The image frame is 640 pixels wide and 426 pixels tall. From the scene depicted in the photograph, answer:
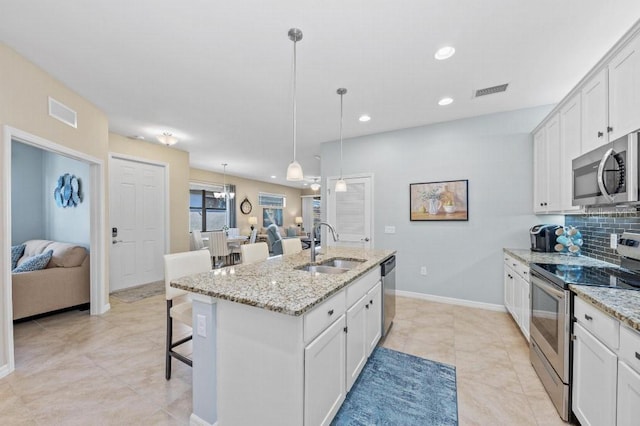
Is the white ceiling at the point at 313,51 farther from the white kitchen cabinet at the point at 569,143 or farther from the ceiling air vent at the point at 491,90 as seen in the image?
the white kitchen cabinet at the point at 569,143

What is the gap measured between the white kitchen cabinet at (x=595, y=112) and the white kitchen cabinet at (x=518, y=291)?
3.89 feet

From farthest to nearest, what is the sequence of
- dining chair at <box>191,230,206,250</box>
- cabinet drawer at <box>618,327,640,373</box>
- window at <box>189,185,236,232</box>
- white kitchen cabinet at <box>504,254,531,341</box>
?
window at <box>189,185,236,232</box> < dining chair at <box>191,230,206,250</box> < white kitchen cabinet at <box>504,254,531,341</box> < cabinet drawer at <box>618,327,640,373</box>

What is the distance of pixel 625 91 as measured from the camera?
166cm

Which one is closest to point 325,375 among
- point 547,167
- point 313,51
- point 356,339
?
point 356,339

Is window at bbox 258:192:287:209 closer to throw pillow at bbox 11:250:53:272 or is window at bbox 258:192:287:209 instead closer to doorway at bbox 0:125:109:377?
doorway at bbox 0:125:109:377

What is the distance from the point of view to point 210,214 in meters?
8.07

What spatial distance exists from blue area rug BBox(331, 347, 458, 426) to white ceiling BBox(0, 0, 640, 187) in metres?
2.72

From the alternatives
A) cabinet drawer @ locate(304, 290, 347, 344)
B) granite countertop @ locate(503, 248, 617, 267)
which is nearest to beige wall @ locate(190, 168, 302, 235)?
cabinet drawer @ locate(304, 290, 347, 344)

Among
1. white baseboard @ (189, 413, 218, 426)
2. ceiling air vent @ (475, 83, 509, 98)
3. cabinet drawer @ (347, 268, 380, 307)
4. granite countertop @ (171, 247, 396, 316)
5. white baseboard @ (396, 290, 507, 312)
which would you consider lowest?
white baseboard @ (396, 290, 507, 312)

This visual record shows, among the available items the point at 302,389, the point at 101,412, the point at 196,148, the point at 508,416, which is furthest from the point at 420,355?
the point at 196,148

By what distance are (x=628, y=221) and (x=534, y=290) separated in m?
0.98

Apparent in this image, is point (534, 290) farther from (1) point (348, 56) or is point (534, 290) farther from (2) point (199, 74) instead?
(2) point (199, 74)

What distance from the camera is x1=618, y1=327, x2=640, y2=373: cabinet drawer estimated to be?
1104 mm

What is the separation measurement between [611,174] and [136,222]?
604 centimetres
